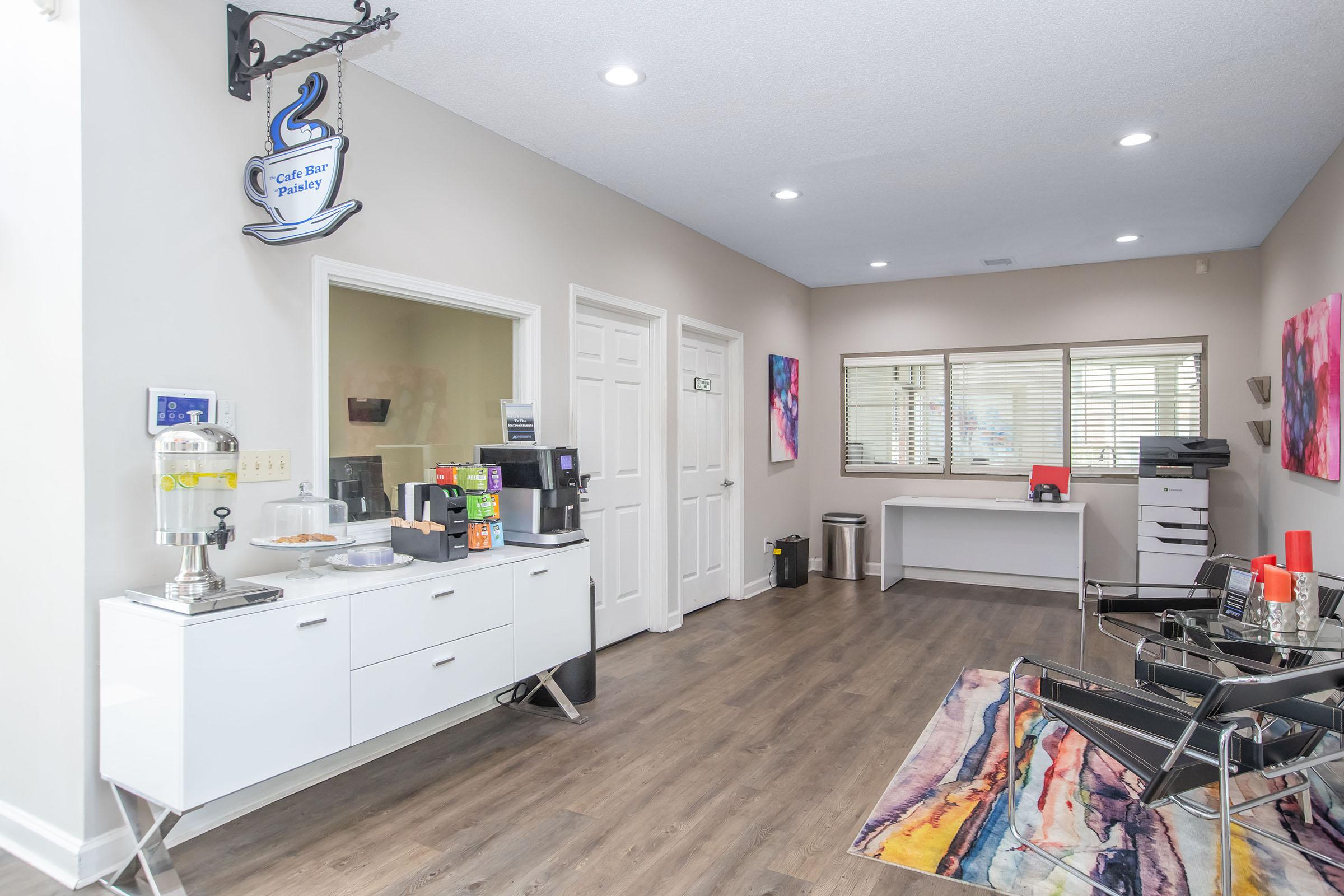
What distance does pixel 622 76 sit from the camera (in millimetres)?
3143

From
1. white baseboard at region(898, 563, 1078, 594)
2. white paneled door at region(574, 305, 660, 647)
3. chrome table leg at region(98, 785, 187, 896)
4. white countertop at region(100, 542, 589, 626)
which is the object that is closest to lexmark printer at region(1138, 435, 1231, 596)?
white baseboard at region(898, 563, 1078, 594)

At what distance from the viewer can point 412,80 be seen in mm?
3195

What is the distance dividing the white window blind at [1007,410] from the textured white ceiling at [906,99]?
174 cm

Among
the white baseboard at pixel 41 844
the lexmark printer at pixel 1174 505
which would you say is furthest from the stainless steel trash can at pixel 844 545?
the white baseboard at pixel 41 844

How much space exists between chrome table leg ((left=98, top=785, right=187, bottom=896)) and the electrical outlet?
0.98 metres

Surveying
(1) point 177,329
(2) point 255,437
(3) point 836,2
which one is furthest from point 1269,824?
(1) point 177,329

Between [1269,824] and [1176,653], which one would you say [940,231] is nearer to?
[1176,653]

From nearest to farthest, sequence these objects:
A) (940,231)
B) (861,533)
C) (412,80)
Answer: (412,80)
(940,231)
(861,533)

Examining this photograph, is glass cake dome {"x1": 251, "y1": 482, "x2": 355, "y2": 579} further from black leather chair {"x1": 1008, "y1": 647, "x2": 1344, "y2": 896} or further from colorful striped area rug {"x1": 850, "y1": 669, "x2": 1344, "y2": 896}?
black leather chair {"x1": 1008, "y1": 647, "x2": 1344, "y2": 896}

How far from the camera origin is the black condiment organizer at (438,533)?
2.97m

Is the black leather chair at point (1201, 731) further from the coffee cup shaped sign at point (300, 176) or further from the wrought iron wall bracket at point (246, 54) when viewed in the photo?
the wrought iron wall bracket at point (246, 54)

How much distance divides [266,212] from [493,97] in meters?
1.15

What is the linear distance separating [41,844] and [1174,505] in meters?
6.38

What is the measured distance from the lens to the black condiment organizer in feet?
9.74
